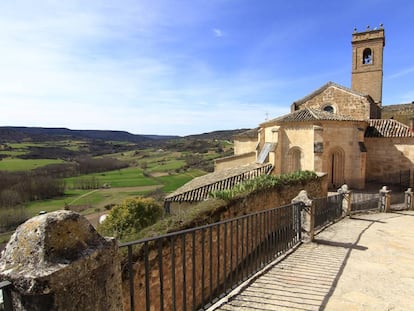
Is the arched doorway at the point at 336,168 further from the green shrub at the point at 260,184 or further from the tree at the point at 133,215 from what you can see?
the tree at the point at 133,215

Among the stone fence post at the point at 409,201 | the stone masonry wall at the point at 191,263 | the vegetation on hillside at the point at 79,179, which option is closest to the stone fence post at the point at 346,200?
the stone masonry wall at the point at 191,263

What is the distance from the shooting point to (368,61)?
99.5 ft

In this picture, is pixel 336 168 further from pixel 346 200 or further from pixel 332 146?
pixel 346 200

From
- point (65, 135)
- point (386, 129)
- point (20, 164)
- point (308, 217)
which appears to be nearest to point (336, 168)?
point (386, 129)

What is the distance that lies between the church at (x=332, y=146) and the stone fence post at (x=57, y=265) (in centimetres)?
1169

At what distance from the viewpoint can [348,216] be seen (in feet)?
33.9

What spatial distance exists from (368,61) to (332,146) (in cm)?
1780

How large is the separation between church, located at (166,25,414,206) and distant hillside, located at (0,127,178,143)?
109260mm

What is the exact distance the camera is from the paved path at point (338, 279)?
367cm

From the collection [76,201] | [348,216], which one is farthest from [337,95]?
[76,201]

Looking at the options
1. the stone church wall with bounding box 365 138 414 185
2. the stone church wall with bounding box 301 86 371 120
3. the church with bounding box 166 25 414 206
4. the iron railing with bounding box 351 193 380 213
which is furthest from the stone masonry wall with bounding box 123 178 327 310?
the stone church wall with bounding box 301 86 371 120

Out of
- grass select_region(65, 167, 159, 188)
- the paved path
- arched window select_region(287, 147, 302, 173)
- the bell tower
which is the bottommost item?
grass select_region(65, 167, 159, 188)

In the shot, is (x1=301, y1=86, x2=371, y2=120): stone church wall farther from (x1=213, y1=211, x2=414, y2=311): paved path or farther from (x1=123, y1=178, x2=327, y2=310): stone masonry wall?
(x1=213, y1=211, x2=414, y2=311): paved path

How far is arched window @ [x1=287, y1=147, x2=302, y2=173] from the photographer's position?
18.5 m
